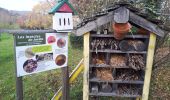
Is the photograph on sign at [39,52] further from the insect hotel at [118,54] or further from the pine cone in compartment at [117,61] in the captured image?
the pine cone in compartment at [117,61]

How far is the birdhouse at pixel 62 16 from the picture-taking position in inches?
132

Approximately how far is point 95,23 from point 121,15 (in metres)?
0.50

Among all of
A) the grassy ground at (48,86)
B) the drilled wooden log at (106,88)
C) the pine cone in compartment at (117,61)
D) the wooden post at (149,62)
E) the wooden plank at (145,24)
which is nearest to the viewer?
the wooden plank at (145,24)

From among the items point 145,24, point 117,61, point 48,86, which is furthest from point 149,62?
point 48,86

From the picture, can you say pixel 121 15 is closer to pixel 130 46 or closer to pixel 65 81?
pixel 130 46

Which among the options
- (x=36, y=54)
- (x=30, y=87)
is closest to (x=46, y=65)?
(x=36, y=54)

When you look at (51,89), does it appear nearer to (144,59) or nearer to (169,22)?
(144,59)

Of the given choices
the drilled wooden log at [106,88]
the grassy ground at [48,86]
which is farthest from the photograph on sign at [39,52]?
the grassy ground at [48,86]

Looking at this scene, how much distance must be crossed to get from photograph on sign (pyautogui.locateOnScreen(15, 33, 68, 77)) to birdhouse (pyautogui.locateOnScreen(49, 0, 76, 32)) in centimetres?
14

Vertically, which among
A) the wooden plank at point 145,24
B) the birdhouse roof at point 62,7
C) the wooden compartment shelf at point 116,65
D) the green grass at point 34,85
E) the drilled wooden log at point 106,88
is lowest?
the green grass at point 34,85

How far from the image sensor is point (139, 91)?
3807 millimetres

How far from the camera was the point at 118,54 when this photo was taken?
384 cm

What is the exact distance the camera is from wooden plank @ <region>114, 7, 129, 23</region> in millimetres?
3045

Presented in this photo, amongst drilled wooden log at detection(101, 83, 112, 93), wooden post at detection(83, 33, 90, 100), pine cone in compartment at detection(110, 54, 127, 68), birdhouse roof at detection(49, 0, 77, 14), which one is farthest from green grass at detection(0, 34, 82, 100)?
birdhouse roof at detection(49, 0, 77, 14)
